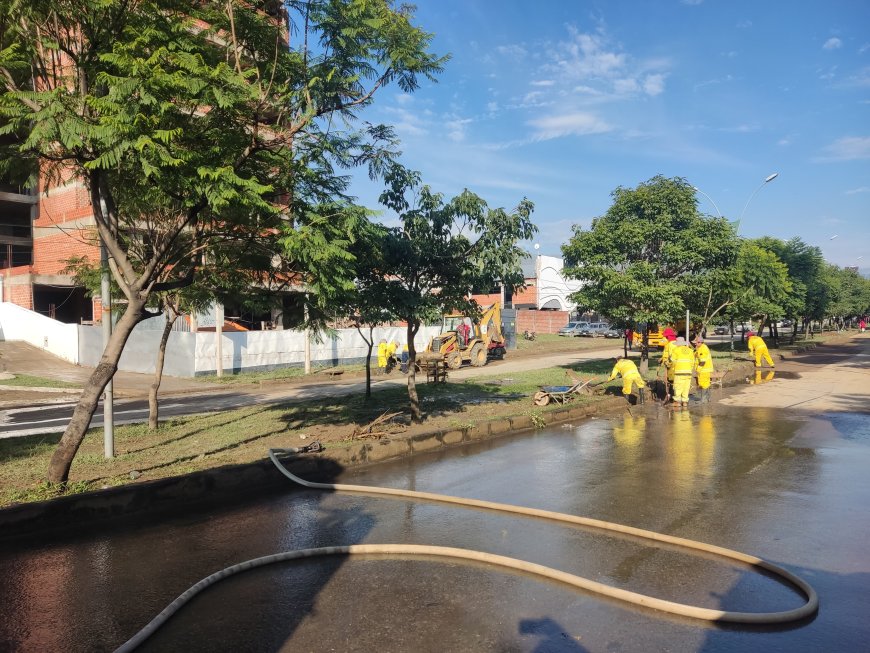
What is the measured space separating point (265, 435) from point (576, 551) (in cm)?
671

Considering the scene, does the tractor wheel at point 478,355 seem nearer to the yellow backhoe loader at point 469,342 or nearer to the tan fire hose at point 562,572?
the yellow backhoe loader at point 469,342

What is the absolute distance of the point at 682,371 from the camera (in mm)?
14484

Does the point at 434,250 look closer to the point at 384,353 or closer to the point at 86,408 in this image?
the point at 86,408

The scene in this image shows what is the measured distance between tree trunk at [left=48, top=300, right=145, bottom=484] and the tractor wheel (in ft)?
65.7

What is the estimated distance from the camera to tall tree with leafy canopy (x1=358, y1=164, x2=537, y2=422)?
10414mm

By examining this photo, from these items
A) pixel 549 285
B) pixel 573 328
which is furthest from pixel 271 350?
pixel 549 285

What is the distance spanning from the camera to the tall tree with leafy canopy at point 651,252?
18234 mm

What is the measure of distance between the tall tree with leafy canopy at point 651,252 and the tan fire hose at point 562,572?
12.7m

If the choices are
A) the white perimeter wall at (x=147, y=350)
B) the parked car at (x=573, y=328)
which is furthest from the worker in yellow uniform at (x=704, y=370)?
the parked car at (x=573, y=328)

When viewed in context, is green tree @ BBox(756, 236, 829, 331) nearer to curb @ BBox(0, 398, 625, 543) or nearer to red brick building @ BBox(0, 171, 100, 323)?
curb @ BBox(0, 398, 625, 543)

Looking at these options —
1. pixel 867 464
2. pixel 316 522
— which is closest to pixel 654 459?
pixel 867 464

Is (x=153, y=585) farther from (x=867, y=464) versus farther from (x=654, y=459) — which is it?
(x=867, y=464)

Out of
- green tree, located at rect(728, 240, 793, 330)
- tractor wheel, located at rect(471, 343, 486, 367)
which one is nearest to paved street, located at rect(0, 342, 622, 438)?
tractor wheel, located at rect(471, 343, 486, 367)

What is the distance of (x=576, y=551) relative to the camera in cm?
546
